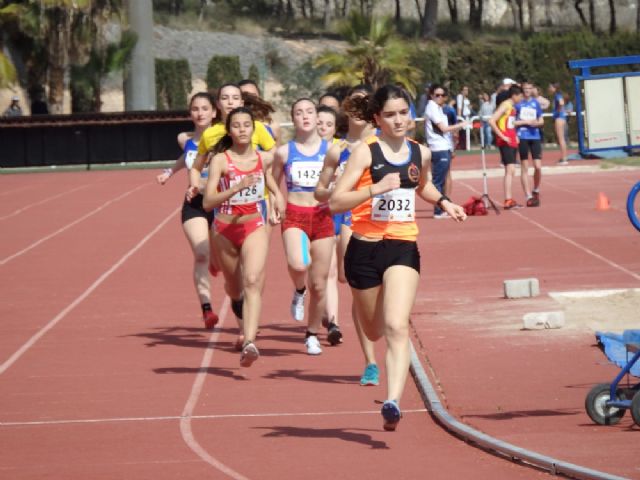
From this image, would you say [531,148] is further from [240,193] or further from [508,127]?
[240,193]

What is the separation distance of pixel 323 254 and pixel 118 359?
1.94 metres

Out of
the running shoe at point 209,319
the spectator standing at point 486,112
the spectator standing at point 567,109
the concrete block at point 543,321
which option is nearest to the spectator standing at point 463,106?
the spectator standing at point 486,112

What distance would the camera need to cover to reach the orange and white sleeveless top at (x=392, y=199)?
8914 millimetres

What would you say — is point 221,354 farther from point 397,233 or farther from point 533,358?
point 397,233

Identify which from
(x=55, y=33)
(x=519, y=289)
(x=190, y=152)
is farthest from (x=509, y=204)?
(x=55, y=33)

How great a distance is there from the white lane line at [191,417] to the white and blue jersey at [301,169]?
1.59m

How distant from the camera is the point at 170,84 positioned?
59875 millimetres

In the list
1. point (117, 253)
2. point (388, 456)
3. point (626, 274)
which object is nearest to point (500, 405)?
point (388, 456)

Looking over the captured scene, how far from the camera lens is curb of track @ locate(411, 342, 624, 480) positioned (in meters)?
7.34

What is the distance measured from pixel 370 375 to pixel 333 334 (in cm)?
201

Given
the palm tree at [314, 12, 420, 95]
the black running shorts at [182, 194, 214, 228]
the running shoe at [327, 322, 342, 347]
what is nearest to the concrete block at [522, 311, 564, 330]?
the running shoe at [327, 322, 342, 347]

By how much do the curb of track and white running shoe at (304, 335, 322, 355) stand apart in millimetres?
1683

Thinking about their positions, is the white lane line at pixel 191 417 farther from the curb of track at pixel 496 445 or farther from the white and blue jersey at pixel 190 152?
the white and blue jersey at pixel 190 152

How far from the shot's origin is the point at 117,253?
67.1ft
